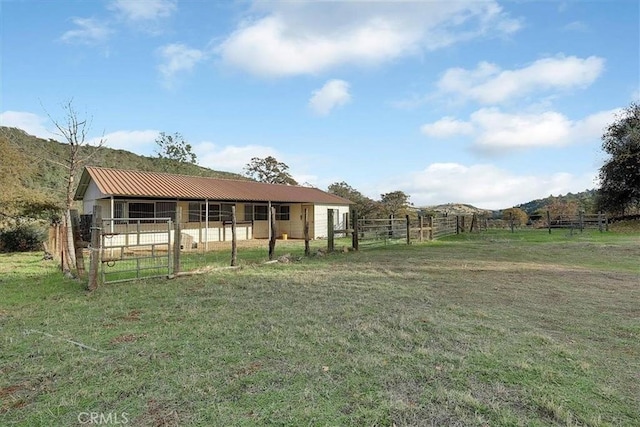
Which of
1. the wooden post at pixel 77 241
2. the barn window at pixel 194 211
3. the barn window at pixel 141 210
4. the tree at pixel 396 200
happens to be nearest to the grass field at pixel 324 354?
the wooden post at pixel 77 241

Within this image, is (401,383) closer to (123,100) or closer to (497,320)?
(497,320)

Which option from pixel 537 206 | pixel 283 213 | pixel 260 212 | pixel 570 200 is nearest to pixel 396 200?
pixel 283 213

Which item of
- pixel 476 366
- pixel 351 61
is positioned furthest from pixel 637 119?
pixel 476 366

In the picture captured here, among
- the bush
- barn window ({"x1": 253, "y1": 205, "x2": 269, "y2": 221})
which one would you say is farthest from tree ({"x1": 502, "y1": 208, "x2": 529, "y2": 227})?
the bush

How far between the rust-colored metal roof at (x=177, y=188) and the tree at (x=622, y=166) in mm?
19467

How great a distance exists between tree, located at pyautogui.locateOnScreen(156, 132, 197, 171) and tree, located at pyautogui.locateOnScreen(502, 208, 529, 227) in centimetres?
2771

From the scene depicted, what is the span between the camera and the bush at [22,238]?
14.8m

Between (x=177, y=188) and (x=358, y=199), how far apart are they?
16.9 metres

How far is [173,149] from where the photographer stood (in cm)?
2977

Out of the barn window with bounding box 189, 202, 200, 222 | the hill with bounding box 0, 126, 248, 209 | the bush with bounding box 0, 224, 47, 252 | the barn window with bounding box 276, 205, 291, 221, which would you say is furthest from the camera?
the barn window with bounding box 276, 205, 291, 221

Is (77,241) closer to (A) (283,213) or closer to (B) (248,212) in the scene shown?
(B) (248,212)

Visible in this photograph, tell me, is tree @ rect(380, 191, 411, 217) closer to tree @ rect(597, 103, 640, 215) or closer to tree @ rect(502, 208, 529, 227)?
tree @ rect(502, 208, 529, 227)

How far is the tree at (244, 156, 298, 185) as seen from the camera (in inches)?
1403

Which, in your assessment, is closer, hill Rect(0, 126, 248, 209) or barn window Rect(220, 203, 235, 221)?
barn window Rect(220, 203, 235, 221)
